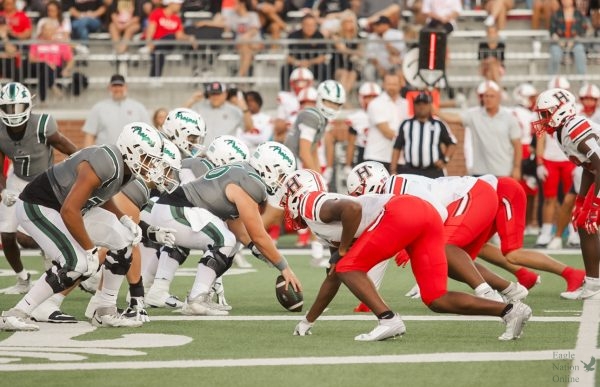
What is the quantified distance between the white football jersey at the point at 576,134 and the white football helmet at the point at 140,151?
3407 mm

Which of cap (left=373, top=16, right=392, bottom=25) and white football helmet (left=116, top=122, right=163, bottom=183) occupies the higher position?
cap (left=373, top=16, right=392, bottom=25)

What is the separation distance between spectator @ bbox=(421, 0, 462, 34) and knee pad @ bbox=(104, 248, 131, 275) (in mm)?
10320

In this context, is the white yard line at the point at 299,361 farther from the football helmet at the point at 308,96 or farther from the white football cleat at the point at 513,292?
the football helmet at the point at 308,96

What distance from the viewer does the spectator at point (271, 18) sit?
1891 centimetres

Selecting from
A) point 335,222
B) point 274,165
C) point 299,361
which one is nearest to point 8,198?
point 274,165

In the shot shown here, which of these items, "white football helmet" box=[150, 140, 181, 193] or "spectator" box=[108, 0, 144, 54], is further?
"spectator" box=[108, 0, 144, 54]

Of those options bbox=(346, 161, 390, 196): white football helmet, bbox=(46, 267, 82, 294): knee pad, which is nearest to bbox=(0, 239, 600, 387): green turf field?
bbox=(46, 267, 82, 294): knee pad

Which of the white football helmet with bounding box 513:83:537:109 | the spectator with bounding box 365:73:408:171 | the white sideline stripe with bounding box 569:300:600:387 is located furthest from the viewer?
the white football helmet with bounding box 513:83:537:109

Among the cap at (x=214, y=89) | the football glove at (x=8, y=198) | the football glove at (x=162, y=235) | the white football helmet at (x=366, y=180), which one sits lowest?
the football glove at (x=162, y=235)

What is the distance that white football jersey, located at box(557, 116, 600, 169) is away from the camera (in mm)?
9641

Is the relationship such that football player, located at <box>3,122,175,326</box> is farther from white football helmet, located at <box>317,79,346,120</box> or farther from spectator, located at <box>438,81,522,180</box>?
spectator, located at <box>438,81,522,180</box>

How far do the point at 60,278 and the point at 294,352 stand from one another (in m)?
1.81

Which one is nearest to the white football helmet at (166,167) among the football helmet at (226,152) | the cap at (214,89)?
the football helmet at (226,152)

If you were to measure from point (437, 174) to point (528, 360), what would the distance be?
259 inches
